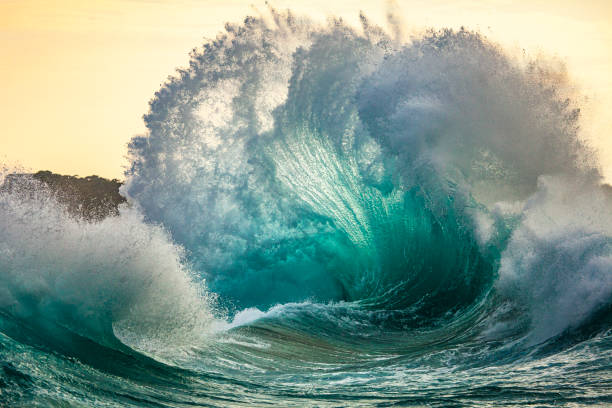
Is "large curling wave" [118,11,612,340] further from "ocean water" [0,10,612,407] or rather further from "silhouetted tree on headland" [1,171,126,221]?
"silhouetted tree on headland" [1,171,126,221]

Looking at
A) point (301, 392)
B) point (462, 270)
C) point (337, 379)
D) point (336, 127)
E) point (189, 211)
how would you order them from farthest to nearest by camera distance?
point (189, 211), point (336, 127), point (462, 270), point (337, 379), point (301, 392)

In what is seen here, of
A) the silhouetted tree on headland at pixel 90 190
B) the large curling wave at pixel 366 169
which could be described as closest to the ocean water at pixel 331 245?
the large curling wave at pixel 366 169

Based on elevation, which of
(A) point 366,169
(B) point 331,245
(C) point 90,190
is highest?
(C) point 90,190

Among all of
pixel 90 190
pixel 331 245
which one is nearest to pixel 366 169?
pixel 331 245

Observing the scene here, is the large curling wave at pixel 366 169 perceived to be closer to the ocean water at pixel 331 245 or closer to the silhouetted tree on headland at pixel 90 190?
the ocean water at pixel 331 245

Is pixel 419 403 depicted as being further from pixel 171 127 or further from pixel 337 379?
pixel 171 127

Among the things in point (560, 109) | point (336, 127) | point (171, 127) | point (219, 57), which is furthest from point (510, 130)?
point (171, 127)

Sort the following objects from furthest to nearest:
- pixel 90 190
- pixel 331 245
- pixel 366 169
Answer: pixel 90 190 < pixel 331 245 < pixel 366 169

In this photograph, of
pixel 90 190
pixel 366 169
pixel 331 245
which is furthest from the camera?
pixel 90 190

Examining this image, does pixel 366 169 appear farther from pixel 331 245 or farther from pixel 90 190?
pixel 90 190
